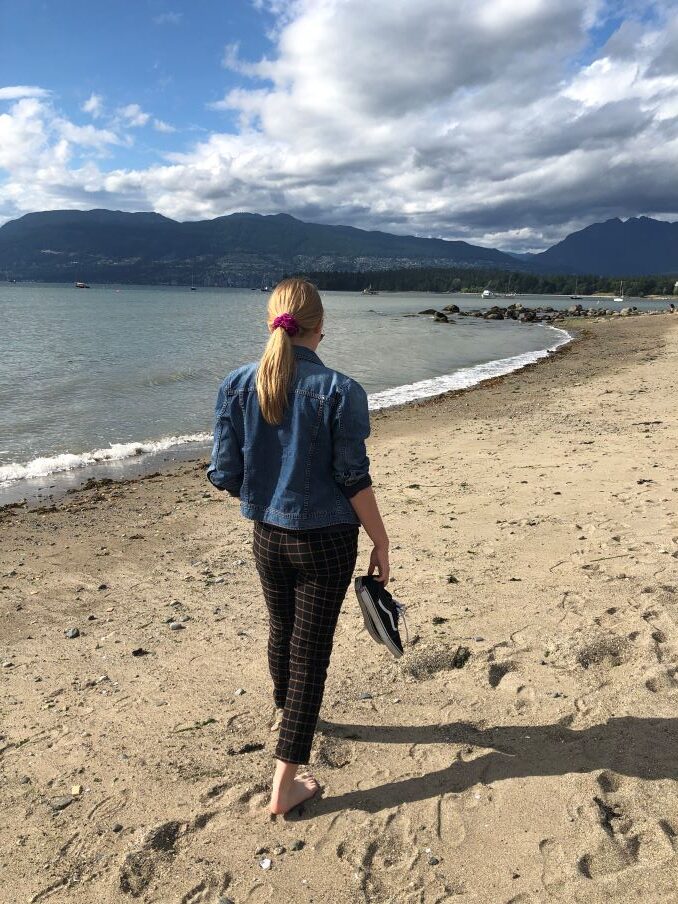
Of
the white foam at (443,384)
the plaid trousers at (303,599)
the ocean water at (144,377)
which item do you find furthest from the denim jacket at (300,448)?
the white foam at (443,384)

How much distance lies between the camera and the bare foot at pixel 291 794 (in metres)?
2.90

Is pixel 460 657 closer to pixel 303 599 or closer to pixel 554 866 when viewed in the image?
pixel 554 866

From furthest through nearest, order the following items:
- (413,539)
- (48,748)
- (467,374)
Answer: (467,374)
(413,539)
(48,748)

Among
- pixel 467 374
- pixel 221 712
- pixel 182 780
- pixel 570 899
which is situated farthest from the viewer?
pixel 467 374

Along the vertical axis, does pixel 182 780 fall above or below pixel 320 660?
below

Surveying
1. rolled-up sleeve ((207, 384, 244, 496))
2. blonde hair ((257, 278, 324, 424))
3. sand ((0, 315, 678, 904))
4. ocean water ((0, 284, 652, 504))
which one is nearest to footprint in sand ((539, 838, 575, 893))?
sand ((0, 315, 678, 904))

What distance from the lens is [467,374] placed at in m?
26.0

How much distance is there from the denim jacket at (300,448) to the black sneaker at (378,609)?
0.44 metres

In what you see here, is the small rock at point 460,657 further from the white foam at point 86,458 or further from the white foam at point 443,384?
the white foam at point 443,384

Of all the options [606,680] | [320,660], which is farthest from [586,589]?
[320,660]

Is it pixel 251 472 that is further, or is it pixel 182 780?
pixel 182 780

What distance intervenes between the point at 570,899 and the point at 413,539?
436cm

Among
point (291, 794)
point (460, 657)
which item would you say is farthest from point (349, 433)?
point (460, 657)

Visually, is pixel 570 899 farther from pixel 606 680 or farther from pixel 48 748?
pixel 48 748
